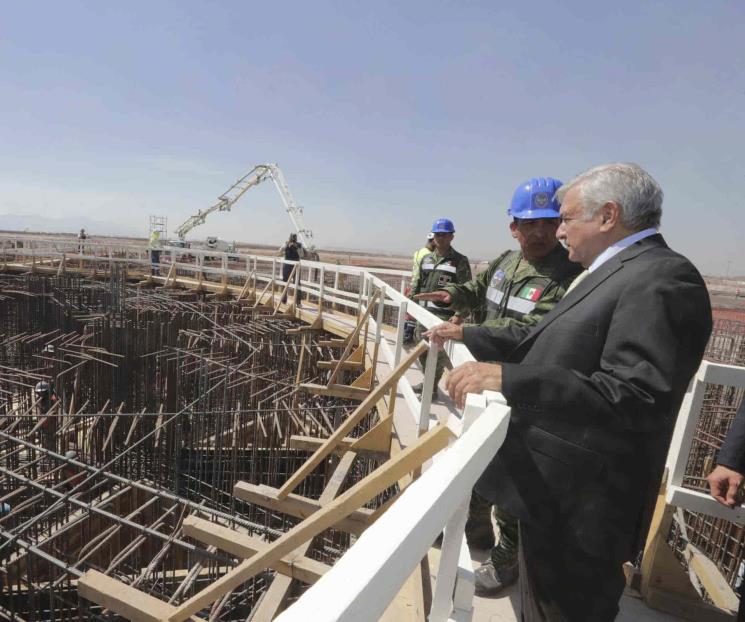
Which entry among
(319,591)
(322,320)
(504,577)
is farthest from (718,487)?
(322,320)

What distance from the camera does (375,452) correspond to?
374 centimetres

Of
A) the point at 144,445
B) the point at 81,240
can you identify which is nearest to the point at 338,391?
the point at 144,445

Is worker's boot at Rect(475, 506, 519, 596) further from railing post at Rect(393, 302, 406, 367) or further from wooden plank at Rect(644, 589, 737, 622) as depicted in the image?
railing post at Rect(393, 302, 406, 367)

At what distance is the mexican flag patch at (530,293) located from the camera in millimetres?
2443

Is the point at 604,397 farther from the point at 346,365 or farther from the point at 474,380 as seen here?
the point at 346,365

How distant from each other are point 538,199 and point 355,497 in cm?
187

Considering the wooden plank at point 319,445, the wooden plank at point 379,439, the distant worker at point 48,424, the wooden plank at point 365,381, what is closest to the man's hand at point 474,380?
the wooden plank at point 319,445

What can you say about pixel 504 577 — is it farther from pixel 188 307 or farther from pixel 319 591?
pixel 188 307

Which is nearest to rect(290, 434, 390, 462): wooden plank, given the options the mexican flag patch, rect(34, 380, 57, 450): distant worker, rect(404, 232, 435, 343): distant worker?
the mexican flag patch

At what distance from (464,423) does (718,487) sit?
5.49ft

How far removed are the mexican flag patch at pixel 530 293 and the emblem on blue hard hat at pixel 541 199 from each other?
18.3 inches

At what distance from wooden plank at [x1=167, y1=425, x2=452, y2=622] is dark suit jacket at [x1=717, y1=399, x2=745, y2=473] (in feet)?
4.94

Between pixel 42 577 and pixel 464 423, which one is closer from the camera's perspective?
pixel 464 423

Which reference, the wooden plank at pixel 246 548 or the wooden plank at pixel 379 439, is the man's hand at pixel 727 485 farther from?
the wooden plank at pixel 379 439
